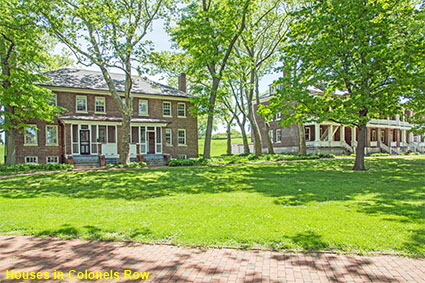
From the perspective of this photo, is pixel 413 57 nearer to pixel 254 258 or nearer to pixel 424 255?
pixel 424 255

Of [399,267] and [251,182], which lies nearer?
[399,267]

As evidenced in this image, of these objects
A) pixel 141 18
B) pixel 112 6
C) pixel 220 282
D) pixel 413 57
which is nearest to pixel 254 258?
pixel 220 282

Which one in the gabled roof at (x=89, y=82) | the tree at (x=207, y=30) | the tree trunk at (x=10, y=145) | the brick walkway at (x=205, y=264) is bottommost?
the brick walkway at (x=205, y=264)

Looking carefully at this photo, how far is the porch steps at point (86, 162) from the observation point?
72.7 feet

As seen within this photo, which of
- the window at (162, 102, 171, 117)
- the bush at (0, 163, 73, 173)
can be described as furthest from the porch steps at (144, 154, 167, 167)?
the bush at (0, 163, 73, 173)

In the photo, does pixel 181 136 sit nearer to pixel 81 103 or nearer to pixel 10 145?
pixel 81 103

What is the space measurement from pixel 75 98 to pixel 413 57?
79.5 ft

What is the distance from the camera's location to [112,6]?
18328 millimetres

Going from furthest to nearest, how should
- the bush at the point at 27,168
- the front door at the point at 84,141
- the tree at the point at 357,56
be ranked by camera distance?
the front door at the point at 84,141 < the bush at the point at 27,168 < the tree at the point at 357,56

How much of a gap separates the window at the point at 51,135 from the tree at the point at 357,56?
1934cm

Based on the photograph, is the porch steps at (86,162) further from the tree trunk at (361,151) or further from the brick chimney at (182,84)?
the tree trunk at (361,151)

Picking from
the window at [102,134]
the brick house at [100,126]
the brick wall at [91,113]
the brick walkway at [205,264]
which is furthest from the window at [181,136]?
the brick walkway at [205,264]

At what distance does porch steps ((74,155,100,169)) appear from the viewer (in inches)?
873

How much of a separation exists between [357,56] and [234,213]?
13.0m
